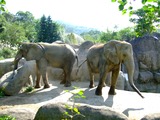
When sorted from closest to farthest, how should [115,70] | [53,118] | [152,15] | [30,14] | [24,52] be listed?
[152,15] < [53,118] < [115,70] < [24,52] < [30,14]

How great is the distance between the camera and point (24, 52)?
10156 mm

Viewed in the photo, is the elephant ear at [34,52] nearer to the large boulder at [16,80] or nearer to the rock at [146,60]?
the large boulder at [16,80]

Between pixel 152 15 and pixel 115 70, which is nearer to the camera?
pixel 152 15

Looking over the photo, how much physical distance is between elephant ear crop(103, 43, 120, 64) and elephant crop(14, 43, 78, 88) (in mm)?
2214

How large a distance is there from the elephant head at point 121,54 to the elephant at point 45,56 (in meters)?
2.18

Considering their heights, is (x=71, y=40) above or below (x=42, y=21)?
below

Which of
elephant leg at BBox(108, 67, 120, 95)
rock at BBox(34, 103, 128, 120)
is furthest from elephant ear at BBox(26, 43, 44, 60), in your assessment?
rock at BBox(34, 103, 128, 120)

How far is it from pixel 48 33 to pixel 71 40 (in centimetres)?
302

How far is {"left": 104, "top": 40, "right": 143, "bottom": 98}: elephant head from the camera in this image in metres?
8.53

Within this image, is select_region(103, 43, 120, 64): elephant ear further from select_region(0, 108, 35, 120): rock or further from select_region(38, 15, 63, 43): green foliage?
select_region(38, 15, 63, 43): green foliage

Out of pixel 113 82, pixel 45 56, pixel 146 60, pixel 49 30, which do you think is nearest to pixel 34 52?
pixel 45 56

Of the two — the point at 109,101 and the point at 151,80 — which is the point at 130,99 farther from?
the point at 151,80

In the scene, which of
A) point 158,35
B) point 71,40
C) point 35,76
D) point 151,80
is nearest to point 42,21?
point 71,40

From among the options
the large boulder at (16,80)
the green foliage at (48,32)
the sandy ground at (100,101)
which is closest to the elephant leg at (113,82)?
the sandy ground at (100,101)
